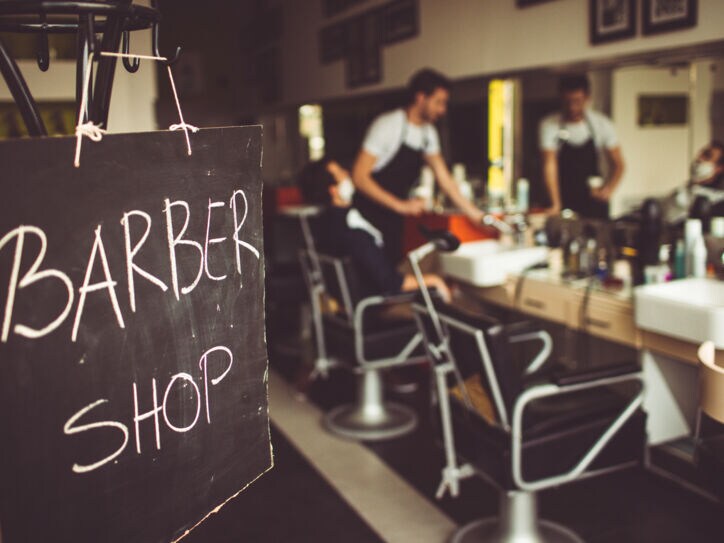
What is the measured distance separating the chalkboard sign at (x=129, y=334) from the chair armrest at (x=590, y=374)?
3.45 ft

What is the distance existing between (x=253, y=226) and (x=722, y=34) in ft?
7.37

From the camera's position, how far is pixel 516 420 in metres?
2.03

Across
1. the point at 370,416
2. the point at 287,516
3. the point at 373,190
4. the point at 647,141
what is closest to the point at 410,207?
the point at 373,190

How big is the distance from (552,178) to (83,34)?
2979mm

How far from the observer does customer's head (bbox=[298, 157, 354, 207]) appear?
3311 mm

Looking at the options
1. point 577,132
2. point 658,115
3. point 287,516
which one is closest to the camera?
point 287,516

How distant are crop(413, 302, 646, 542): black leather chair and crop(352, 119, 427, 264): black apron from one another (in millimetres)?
1772

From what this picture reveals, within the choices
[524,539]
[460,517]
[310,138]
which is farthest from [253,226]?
[310,138]

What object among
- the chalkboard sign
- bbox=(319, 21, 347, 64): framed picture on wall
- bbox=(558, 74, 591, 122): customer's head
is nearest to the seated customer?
bbox=(558, 74, 591, 122): customer's head

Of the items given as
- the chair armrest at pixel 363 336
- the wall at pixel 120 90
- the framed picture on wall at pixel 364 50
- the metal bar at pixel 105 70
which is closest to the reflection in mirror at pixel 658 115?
the chair armrest at pixel 363 336

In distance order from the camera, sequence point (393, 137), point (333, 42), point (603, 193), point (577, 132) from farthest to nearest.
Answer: point (333, 42), point (393, 137), point (577, 132), point (603, 193)

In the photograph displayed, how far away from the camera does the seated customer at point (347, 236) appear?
3297 millimetres

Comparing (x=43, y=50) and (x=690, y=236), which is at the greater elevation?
(x=43, y=50)

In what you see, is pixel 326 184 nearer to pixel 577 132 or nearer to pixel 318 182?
pixel 318 182
